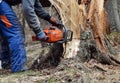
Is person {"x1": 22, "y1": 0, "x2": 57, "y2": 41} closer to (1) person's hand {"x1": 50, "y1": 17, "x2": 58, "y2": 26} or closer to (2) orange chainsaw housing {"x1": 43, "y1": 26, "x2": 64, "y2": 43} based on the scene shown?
(2) orange chainsaw housing {"x1": 43, "y1": 26, "x2": 64, "y2": 43}

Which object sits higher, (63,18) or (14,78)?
(63,18)

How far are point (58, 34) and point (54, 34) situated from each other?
0.09m

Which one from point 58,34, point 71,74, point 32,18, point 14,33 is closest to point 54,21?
point 58,34

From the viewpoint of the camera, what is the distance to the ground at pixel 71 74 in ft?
15.9

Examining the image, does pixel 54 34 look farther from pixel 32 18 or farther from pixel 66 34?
pixel 32 18

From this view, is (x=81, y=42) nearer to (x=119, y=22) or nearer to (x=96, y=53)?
(x=96, y=53)

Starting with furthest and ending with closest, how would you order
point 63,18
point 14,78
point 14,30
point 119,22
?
point 119,22, point 63,18, point 14,30, point 14,78

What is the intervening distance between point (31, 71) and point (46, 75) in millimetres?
466

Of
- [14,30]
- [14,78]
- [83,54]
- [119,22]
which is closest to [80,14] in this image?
[83,54]

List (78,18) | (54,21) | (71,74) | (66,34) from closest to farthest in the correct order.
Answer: (71,74)
(66,34)
(54,21)
(78,18)

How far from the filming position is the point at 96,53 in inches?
233

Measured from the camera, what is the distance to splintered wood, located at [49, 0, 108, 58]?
5.73 meters

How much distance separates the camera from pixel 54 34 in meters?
5.33

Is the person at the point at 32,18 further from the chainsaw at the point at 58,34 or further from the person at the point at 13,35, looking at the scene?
the person at the point at 13,35
